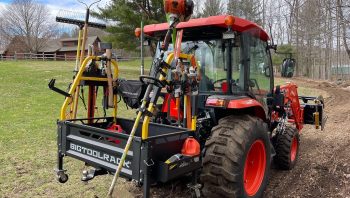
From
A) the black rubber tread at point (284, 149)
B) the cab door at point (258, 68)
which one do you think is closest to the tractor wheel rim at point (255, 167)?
the cab door at point (258, 68)

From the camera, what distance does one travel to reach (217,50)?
172 inches

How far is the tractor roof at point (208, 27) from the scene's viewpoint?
3.96 metres

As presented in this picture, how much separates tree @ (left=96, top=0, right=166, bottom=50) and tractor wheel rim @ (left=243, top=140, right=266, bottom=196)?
16856 mm

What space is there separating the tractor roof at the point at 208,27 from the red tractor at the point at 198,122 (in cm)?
1

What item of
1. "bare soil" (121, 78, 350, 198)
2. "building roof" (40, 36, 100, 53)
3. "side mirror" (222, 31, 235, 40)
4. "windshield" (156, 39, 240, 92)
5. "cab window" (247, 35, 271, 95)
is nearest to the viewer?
"side mirror" (222, 31, 235, 40)

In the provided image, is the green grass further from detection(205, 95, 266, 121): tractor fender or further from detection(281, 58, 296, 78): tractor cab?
detection(281, 58, 296, 78): tractor cab

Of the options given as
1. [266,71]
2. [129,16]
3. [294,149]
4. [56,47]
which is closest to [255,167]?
[266,71]

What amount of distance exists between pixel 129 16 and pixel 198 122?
17.4 metres

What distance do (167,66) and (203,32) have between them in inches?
56.6

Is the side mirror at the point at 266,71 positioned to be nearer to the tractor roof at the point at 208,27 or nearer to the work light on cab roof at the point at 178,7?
the tractor roof at the point at 208,27

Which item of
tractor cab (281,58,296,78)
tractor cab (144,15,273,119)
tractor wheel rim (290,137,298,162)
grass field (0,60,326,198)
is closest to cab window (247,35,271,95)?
tractor cab (144,15,273,119)

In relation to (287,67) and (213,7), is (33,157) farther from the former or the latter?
(213,7)


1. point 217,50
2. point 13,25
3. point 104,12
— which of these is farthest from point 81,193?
point 13,25

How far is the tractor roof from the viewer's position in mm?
3961
